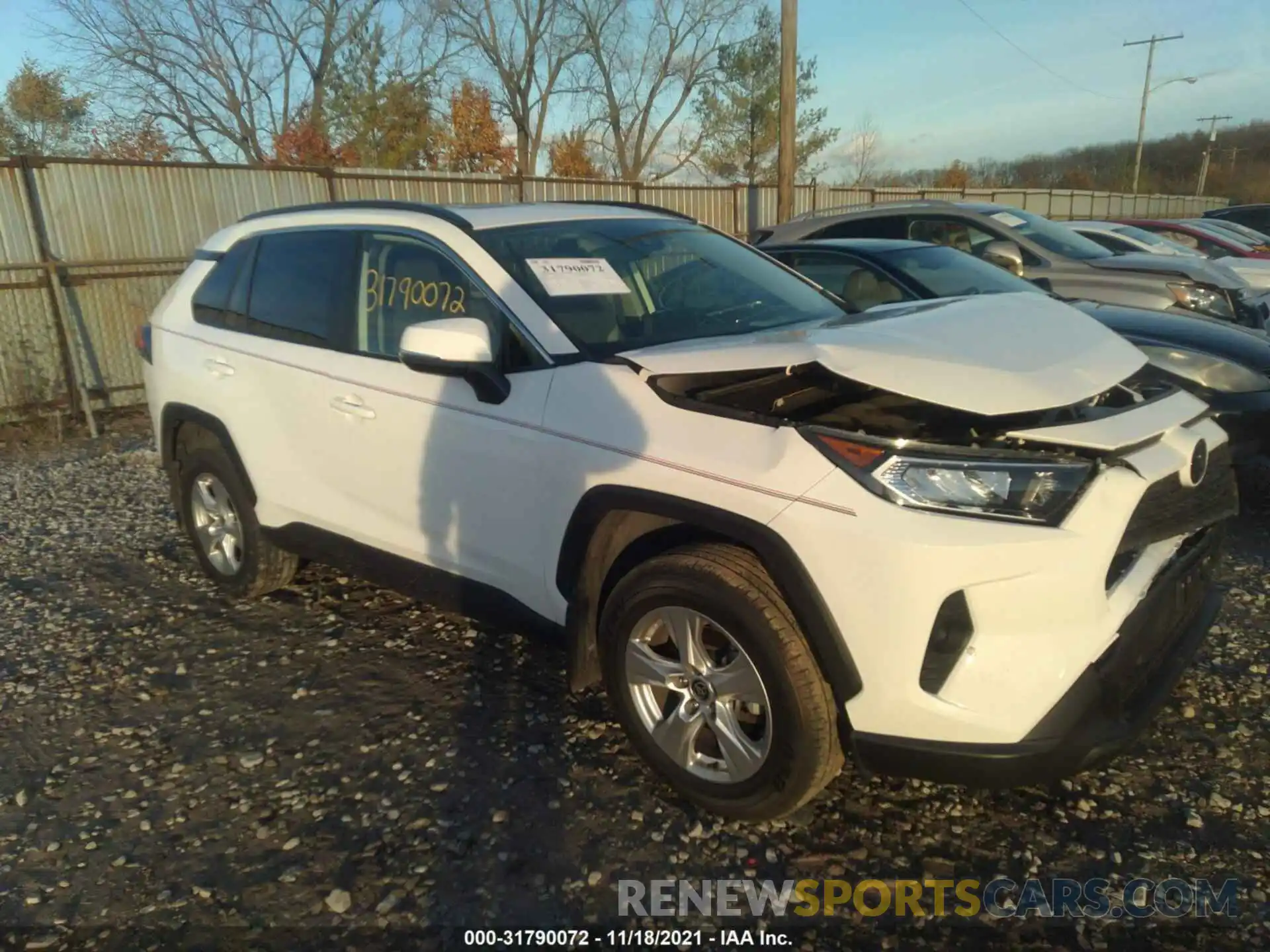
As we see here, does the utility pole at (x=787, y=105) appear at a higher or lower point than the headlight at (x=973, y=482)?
higher

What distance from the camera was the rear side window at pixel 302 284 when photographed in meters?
3.81

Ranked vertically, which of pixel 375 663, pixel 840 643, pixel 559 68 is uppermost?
pixel 559 68

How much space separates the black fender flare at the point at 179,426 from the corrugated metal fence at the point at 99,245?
15.7ft

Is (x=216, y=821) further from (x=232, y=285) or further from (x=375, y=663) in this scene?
(x=232, y=285)

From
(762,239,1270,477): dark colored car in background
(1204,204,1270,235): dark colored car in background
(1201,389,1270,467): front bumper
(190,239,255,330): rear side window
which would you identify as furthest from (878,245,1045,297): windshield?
(1204,204,1270,235): dark colored car in background

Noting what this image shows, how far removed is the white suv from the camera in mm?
2252

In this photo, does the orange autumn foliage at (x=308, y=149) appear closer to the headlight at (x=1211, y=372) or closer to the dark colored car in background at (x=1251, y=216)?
the dark colored car in background at (x=1251, y=216)

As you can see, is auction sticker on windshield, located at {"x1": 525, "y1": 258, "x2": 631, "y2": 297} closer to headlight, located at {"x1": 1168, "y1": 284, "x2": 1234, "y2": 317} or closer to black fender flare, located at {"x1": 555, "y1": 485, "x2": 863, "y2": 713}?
black fender flare, located at {"x1": 555, "y1": 485, "x2": 863, "y2": 713}

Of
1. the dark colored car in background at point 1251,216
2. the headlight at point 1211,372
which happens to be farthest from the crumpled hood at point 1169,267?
the dark colored car in background at point 1251,216

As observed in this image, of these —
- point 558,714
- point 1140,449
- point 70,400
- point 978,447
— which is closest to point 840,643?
point 978,447

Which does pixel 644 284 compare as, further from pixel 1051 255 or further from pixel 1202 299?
pixel 1202 299

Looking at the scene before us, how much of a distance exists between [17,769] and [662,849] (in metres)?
2.27

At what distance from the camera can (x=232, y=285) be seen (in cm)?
435

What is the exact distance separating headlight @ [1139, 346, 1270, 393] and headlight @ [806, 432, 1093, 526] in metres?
2.92
